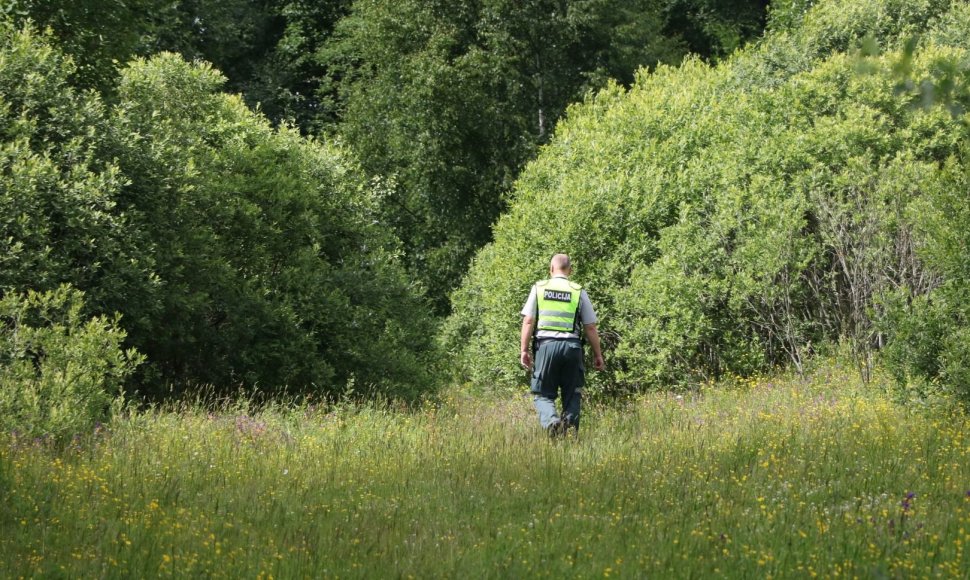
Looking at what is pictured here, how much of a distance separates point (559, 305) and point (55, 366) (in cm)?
488

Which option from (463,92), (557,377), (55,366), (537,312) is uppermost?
(463,92)

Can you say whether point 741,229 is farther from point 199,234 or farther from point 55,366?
point 55,366

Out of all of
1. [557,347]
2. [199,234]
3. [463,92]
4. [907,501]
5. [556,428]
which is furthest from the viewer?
[463,92]

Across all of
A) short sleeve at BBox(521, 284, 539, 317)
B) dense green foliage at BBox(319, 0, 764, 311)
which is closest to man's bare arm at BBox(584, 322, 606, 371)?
short sleeve at BBox(521, 284, 539, 317)

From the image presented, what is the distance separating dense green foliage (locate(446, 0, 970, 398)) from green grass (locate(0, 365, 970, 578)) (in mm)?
3956

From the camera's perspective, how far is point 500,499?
746cm

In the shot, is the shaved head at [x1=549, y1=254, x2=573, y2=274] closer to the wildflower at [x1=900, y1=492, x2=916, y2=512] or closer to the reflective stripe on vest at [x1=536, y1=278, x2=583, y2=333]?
the reflective stripe on vest at [x1=536, y1=278, x2=583, y2=333]

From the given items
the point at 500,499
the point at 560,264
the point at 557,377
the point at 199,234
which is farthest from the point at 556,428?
the point at 199,234

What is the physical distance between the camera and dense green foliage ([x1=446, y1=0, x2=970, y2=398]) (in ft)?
48.1

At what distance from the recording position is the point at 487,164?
32344mm

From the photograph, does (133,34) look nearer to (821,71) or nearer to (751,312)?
(751,312)

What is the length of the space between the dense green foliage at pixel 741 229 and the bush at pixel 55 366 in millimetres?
8198

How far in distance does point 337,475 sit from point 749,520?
3.08m

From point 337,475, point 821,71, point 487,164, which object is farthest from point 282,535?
point 487,164
